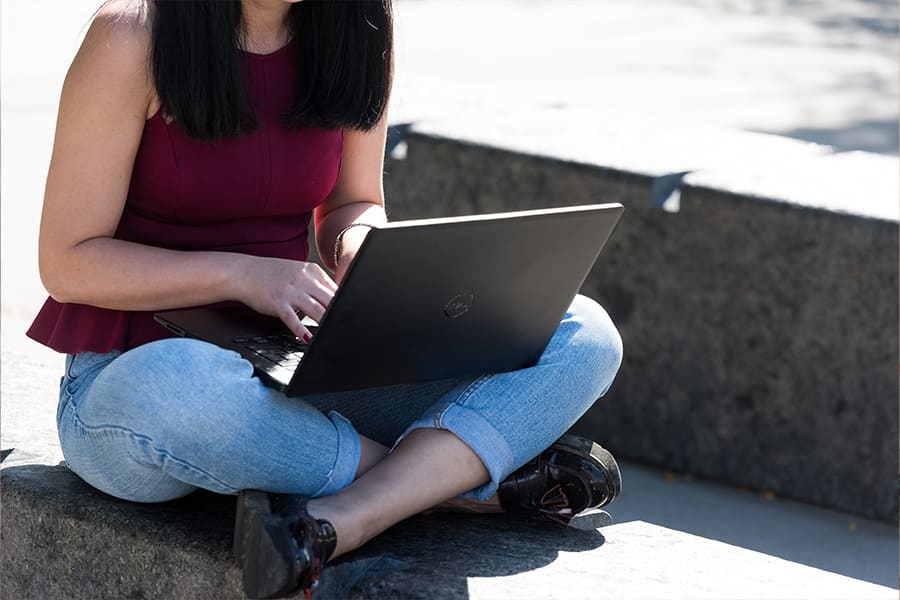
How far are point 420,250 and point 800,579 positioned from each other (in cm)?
85

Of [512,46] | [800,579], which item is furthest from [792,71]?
[800,579]

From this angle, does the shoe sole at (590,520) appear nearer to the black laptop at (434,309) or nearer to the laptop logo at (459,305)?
the black laptop at (434,309)

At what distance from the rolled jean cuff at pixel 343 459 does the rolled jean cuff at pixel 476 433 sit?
0.09 m

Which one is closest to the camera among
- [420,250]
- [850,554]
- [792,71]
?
[420,250]

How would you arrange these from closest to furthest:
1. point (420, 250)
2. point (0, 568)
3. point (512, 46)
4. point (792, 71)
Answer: point (420, 250) → point (0, 568) → point (792, 71) → point (512, 46)

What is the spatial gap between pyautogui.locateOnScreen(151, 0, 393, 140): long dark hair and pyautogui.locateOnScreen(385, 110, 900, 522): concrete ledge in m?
1.43

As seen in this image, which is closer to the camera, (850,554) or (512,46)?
(850,554)

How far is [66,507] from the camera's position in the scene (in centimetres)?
253

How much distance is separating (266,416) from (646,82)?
243 inches

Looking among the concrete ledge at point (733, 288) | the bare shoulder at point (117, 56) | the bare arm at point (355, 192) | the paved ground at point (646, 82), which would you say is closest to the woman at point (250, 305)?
the bare shoulder at point (117, 56)

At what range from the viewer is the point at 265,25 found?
2.65 metres

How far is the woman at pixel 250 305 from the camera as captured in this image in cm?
226

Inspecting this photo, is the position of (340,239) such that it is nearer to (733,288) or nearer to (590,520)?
(590,520)

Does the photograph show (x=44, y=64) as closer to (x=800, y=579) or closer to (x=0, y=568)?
(x=0, y=568)
